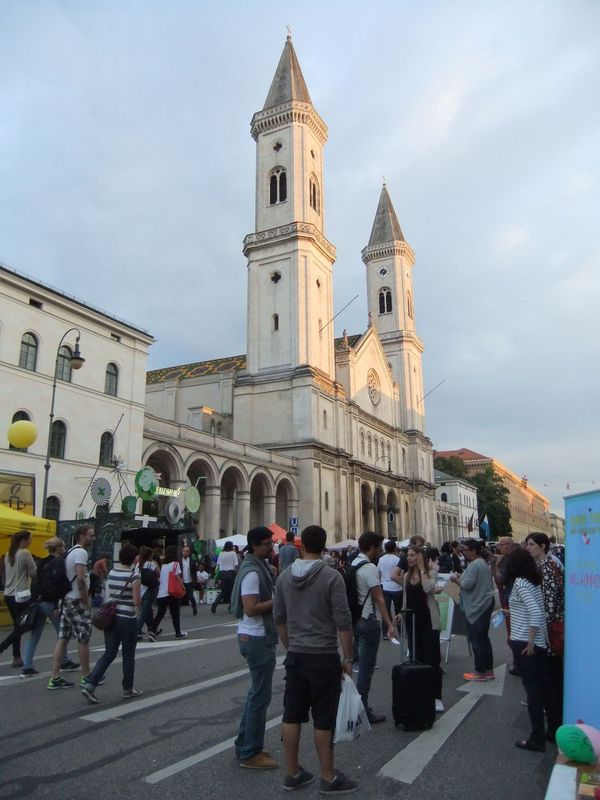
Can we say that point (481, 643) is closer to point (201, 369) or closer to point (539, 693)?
point (539, 693)

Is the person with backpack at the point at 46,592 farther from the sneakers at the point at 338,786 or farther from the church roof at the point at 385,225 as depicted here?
the church roof at the point at 385,225

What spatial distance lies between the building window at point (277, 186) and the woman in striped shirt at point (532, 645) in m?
Result: 47.1

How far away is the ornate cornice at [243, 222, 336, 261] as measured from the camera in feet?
155

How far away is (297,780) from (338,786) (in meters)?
0.31

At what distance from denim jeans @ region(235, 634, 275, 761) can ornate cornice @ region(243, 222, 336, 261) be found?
44206mm

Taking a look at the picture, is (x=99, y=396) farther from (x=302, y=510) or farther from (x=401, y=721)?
(x=401, y=721)

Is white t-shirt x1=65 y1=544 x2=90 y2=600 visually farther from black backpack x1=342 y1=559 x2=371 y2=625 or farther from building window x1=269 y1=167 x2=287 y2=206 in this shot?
building window x1=269 y1=167 x2=287 y2=206

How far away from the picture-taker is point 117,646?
7180 mm

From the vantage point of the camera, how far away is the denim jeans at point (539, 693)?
549 centimetres

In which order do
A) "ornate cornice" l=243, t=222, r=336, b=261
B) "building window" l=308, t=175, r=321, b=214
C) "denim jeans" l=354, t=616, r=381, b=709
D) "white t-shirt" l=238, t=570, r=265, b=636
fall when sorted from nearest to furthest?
1. "white t-shirt" l=238, t=570, r=265, b=636
2. "denim jeans" l=354, t=616, r=381, b=709
3. "ornate cornice" l=243, t=222, r=336, b=261
4. "building window" l=308, t=175, r=321, b=214

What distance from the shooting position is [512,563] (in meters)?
5.90

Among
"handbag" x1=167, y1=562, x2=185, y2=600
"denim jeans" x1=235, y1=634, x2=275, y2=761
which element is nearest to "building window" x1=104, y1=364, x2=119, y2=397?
"handbag" x1=167, y1=562, x2=185, y2=600

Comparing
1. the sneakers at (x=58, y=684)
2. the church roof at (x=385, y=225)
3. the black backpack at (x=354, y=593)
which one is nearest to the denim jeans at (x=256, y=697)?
the black backpack at (x=354, y=593)

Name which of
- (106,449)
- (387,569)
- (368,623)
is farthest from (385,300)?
(368,623)
